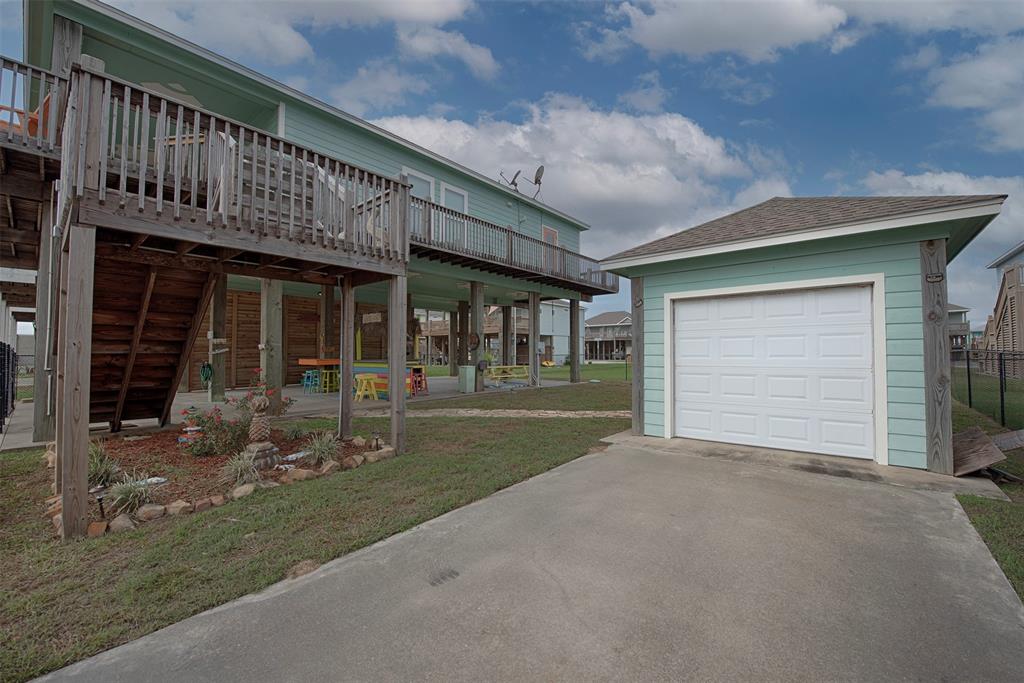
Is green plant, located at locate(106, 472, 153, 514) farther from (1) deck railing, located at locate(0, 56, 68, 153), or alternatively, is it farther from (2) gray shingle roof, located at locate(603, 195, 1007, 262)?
(2) gray shingle roof, located at locate(603, 195, 1007, 262)

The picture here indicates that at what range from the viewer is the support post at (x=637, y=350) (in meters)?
6.58

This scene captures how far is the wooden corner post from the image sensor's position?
4500mm

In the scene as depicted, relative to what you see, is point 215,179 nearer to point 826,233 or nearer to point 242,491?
point 242,491

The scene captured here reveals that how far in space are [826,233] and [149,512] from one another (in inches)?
276

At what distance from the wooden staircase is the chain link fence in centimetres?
977

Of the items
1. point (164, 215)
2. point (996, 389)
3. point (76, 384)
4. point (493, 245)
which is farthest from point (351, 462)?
point (996, 389)

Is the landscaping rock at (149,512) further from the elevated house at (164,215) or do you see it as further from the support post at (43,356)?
the support post at (43,356)

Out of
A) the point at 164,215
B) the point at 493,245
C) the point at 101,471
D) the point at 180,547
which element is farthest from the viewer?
the point at 493,245

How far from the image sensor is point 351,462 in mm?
4805

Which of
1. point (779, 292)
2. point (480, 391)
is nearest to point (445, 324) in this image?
point (480, 391)

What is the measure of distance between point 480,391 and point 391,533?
9.74m

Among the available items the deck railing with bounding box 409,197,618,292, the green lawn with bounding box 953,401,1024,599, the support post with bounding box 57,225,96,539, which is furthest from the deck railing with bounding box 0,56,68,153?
the green lawn with bounding box 953,401,1024,599

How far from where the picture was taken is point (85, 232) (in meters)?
3.12

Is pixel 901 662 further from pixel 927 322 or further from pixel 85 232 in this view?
pixel 85 232
